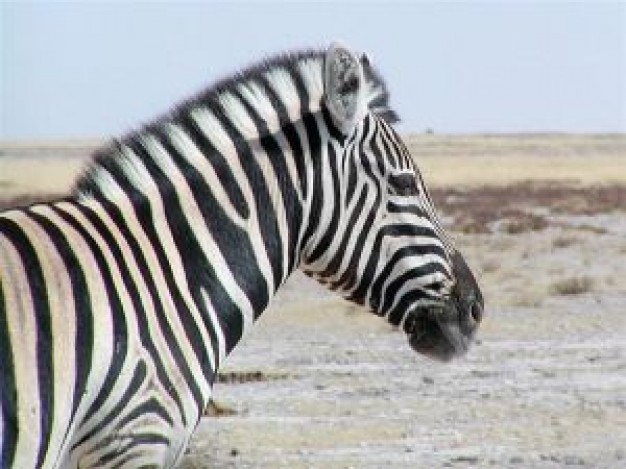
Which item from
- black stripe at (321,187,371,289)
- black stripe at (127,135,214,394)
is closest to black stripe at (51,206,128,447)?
black stripe at (127,135,214,394)

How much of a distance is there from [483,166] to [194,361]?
80.3 meters

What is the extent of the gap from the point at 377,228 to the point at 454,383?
9.16 m

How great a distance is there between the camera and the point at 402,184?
5.15 metres

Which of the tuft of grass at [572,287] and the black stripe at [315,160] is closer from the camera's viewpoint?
the black stripe at [315,160]

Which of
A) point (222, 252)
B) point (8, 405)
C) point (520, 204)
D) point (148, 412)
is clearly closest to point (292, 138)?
point (222, 252)

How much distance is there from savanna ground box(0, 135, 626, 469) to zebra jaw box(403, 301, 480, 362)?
1.33 m

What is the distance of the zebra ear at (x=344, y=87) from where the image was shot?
4.98 meters

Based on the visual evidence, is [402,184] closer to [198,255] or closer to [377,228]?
[377,228]

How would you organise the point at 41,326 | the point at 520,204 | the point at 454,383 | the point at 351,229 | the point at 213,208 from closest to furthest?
the point at 41,326 → the point at 213,208 → the point at 351,229 → the point at 454,383 → the point at 520,204

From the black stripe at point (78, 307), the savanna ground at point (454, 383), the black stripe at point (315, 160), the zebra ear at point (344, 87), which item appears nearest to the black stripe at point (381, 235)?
the black stripe at point (315, 160)

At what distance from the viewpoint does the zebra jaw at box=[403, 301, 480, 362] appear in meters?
5.27

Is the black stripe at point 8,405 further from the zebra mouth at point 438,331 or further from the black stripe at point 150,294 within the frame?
the zebra mouth at point 438,331

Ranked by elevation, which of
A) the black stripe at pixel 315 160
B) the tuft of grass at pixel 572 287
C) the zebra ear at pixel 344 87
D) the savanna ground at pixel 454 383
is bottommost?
the tuft of grass at pixel 572 287

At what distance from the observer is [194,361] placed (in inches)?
178
